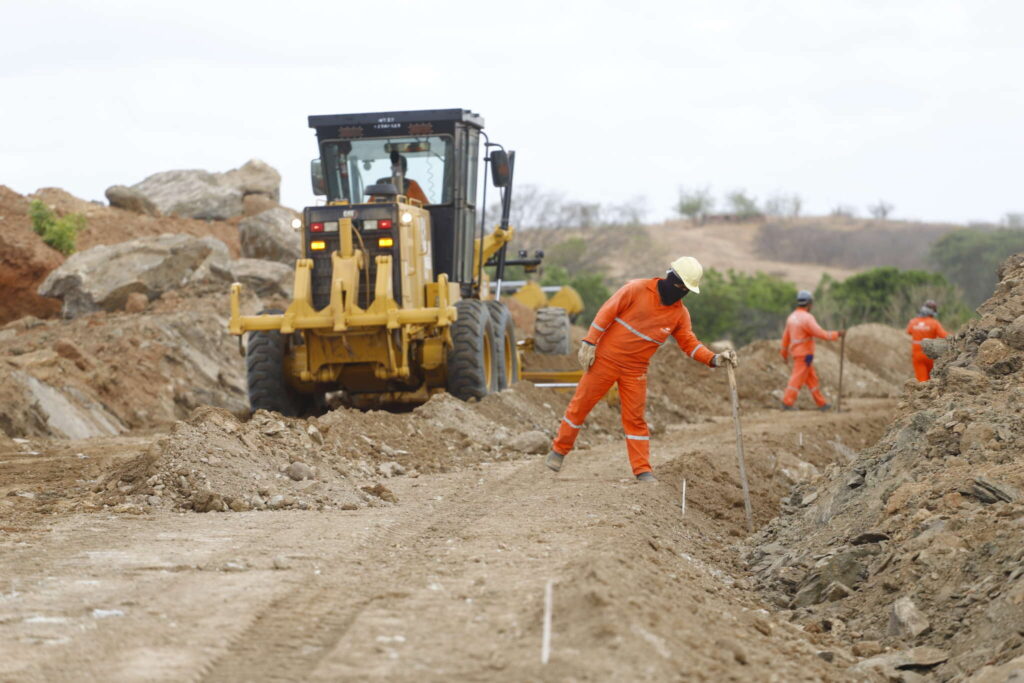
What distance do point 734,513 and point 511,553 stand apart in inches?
139

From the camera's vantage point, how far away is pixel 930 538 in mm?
6566

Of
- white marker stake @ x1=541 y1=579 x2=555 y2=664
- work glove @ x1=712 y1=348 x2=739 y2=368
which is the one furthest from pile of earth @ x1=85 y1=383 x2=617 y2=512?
white marker stake @ x1=541 y1=579 x2=555 y2=664

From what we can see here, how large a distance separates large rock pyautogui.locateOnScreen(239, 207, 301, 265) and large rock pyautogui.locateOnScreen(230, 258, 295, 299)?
5.99ft

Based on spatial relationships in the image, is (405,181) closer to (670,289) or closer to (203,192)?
(670,289)

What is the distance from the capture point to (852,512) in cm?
784

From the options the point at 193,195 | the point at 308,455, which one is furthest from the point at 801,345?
the point at 193,195

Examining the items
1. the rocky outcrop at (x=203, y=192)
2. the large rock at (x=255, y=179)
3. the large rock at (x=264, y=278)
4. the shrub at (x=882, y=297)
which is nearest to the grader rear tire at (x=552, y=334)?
the large rock at (x=264, y=278)

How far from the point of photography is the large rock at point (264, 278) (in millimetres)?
23125

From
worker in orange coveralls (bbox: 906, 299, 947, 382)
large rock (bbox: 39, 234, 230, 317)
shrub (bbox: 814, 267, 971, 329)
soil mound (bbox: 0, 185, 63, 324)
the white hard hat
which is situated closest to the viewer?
the white hard hat

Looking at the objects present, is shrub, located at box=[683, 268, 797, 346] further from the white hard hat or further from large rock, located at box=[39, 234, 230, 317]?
the white hard hat

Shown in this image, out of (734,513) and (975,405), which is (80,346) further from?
(975,405)

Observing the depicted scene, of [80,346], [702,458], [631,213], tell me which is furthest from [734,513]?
[631,213]

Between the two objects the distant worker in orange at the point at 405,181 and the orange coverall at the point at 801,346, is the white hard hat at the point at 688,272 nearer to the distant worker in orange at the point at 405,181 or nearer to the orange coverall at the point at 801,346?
the distant worker in orange at the point at 405,181

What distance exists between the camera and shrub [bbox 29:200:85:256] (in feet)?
80.6
